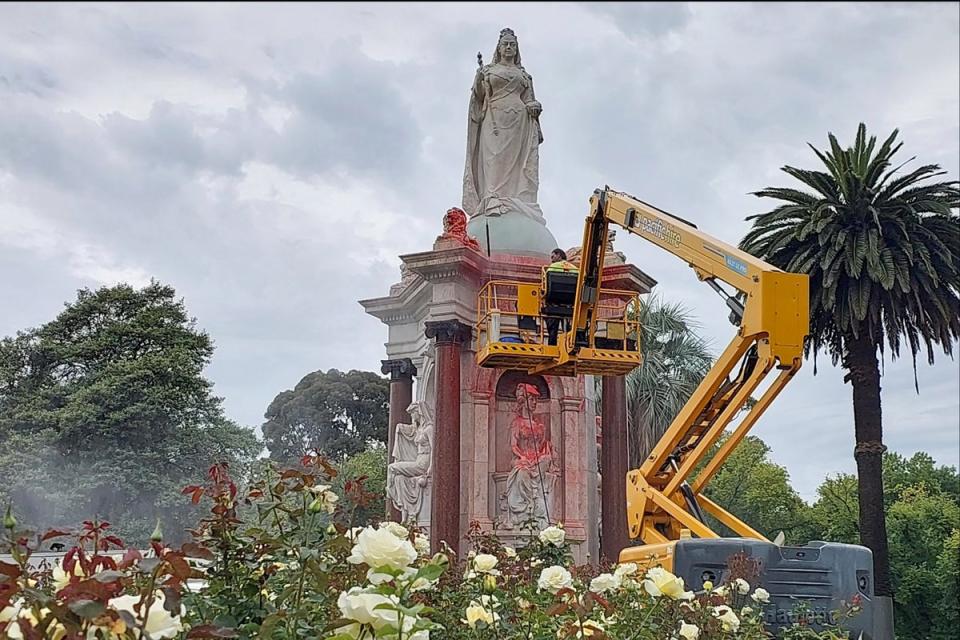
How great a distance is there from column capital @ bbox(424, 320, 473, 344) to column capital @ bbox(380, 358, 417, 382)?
2.59 m

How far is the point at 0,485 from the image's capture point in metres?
31.5

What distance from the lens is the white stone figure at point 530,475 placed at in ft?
56.6

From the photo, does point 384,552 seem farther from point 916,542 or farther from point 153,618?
point 916,542

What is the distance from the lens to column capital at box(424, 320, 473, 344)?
17.6 m

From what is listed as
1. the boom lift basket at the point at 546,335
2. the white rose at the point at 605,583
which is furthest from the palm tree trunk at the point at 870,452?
the white rose at the point at 605,583

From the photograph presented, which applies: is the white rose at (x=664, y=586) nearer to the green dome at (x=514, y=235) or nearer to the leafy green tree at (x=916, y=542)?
the green dome at (x=514, y=235)

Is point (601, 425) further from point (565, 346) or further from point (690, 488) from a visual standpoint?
point (690, 488)

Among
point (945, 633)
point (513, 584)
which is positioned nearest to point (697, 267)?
point (513, 584)

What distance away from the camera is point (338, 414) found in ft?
182

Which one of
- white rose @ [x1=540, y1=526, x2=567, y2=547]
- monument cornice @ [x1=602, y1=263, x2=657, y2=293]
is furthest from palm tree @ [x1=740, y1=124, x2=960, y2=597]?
white rose @ [x1=540, y1=526, x2=567, y2=547]

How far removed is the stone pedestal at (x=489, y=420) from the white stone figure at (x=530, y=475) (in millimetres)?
24

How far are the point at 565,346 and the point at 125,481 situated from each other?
21.5m

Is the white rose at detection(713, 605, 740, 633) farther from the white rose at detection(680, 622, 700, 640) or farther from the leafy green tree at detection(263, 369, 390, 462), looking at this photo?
the leafy green tree at detection(263, 369, 390, 462)

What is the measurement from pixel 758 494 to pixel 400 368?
27.2 m
